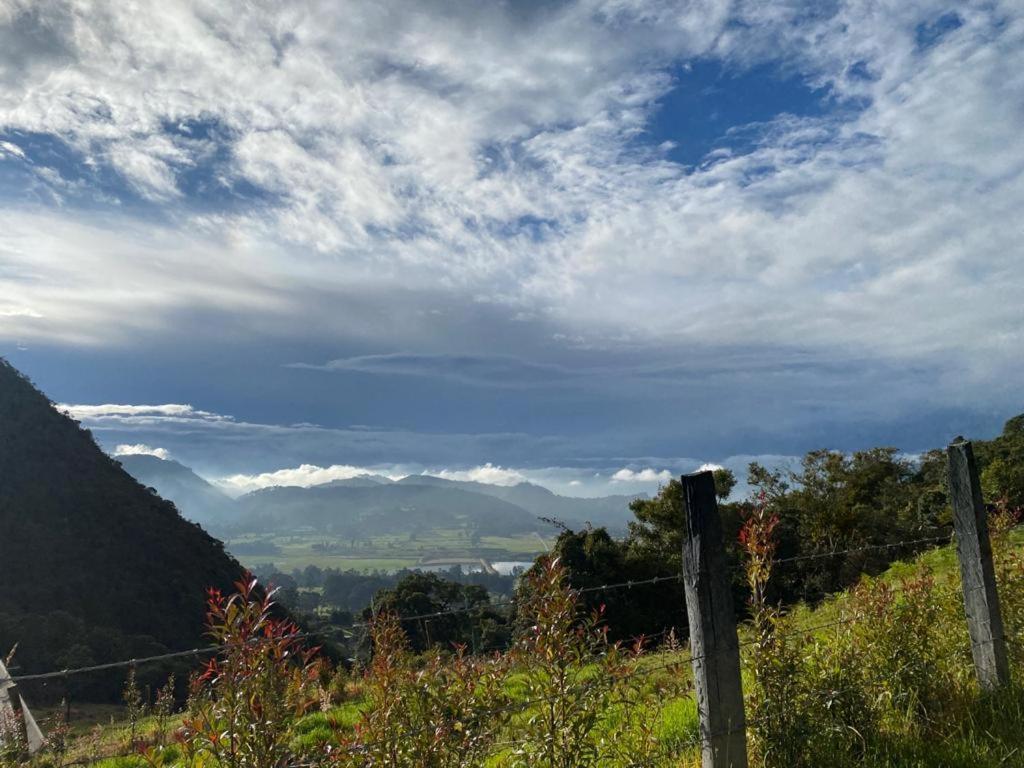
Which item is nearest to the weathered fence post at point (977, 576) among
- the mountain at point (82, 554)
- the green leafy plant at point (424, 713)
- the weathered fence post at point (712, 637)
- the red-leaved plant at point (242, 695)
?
the weathered fence post at point (712, 637)

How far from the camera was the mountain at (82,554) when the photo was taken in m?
46.1

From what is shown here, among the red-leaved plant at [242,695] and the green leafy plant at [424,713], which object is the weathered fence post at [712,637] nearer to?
the green leafy plant at [424,713]

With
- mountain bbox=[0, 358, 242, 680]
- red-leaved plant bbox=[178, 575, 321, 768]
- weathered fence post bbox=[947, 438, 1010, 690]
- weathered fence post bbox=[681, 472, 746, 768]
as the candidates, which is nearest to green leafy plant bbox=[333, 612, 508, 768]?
red-leaved plant bbox=[178, 575, 321, 768]

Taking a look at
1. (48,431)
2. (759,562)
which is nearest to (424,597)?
(759,562)

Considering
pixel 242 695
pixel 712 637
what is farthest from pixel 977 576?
pixel 242 695

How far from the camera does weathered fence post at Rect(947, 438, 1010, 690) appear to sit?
6141 mm

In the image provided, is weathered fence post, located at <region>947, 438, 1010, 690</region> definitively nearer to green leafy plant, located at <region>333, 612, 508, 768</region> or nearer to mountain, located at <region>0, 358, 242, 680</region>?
green leafy plant, located at <region>333, 612, 508, 768</region>

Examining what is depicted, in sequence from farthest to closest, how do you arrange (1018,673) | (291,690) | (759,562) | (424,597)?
(424,597)
(1018,673)
(759,562)
(291,690)

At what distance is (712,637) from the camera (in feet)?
14.4

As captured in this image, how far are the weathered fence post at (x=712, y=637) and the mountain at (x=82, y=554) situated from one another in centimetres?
4651

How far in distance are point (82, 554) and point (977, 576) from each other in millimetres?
→ 65241

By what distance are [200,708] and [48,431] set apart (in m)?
78.9

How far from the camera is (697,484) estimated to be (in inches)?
176

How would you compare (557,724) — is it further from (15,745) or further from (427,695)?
(15,745)
